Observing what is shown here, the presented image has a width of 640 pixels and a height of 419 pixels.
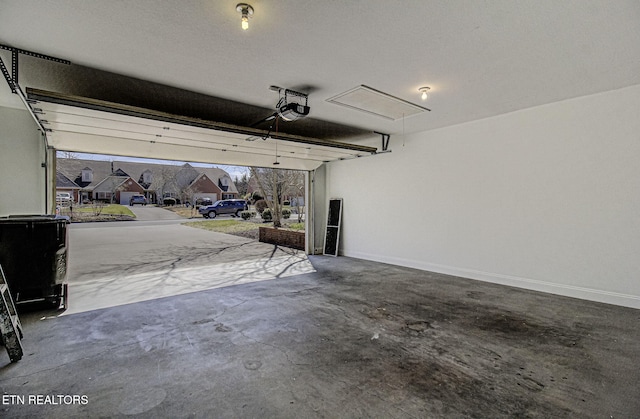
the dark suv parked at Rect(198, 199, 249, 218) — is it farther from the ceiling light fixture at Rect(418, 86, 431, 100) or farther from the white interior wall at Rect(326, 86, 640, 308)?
the ceiling light fixture at Rect(418, 86, 431, 100)

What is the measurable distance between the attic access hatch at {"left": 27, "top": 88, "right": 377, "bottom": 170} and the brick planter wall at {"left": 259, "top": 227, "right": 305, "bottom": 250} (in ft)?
8.33

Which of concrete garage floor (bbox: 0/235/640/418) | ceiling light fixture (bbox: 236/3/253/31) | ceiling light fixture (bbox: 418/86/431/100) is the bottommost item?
concrete garage floor (bbox: 0/235/640/418)

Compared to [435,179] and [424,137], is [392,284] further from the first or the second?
[424,137]

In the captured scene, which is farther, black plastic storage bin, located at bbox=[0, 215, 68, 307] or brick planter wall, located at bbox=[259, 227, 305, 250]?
brick planter wall, located at bbox=[259, 227, 305, 250]

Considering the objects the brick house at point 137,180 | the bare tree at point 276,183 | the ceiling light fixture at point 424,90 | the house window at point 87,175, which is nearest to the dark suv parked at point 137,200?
the brick house at point 137,180

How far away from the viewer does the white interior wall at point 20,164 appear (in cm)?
454

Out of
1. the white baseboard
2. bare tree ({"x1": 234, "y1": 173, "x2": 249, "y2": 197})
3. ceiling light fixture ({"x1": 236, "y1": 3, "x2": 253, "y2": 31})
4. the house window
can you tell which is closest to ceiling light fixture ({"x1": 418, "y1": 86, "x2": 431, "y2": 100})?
ceiling light fixture ({"x1": 236, "y1": 3, "x2": 253, "y2": 31})

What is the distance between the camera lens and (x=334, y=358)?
8.64ft

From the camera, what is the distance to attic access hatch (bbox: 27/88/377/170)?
3.56 m

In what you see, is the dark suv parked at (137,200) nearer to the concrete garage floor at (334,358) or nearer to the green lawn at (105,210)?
the green lawn at (105,210)

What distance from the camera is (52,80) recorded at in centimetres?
367

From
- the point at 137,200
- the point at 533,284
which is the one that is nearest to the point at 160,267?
the point at 533,284

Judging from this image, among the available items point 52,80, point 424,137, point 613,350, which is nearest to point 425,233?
point 424,137

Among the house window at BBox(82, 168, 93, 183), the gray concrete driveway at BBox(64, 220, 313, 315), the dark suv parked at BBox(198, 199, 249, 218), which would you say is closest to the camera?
the gray concrete driveway at BBox(64, 220, 313, 315)
